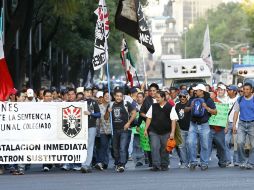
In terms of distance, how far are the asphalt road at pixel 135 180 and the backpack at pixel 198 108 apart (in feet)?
3.56

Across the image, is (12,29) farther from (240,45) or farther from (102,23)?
(240,45)

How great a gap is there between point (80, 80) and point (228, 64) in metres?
48.3

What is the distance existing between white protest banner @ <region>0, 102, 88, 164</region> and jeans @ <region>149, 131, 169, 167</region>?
1.30m

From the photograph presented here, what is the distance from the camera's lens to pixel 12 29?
101ft

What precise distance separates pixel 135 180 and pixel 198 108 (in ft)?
8.94

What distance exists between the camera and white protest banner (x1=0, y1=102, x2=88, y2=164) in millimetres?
18828

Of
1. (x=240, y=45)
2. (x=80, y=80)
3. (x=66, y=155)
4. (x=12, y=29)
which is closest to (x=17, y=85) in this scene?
(x=12, y=29)

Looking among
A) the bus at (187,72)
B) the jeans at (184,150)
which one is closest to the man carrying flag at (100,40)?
the jeans at (184,150)

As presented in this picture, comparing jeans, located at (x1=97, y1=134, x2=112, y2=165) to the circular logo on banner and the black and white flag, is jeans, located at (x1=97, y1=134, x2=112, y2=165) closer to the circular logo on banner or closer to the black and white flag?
the circular logo on banner

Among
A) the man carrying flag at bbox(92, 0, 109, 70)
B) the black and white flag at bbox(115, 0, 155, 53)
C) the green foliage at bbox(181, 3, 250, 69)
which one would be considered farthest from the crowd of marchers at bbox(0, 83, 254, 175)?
the green foliage at bbox(181, 3, 250, 69)

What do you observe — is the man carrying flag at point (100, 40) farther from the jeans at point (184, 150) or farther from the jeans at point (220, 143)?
the jeans at point (220, 143)

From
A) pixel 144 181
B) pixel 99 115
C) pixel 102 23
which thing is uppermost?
pixel 102 23

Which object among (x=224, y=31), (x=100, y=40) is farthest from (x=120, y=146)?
(x=224, y=31)

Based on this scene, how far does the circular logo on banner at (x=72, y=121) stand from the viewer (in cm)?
1902
